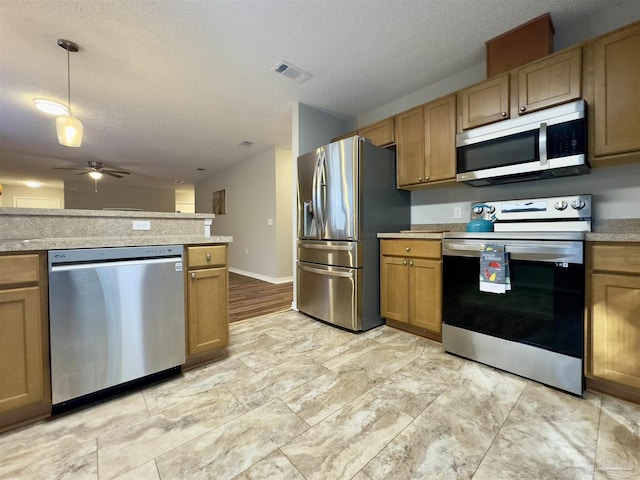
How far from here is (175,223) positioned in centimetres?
198

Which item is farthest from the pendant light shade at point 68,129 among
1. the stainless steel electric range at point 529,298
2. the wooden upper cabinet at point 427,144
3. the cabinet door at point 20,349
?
the stainless steel electric range at point 529,298

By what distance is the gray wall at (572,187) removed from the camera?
1.76 metres

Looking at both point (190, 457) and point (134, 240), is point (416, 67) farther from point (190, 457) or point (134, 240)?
point (190, 457)

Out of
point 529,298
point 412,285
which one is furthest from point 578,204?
point 412,285

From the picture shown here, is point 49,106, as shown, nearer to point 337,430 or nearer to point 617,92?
point 337,430

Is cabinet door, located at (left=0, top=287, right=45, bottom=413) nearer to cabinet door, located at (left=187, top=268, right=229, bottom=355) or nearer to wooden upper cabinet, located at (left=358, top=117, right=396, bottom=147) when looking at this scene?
cabinet door, located at (left=187, top=268, right=229, bottom=355)

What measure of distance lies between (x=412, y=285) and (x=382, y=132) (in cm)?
155

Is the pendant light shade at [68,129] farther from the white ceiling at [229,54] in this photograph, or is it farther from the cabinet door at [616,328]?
the cabinet door at [616,328]

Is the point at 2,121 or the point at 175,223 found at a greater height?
A: the point at 2,121

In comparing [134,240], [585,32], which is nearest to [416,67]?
[585,32]

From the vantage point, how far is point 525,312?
1655 mm

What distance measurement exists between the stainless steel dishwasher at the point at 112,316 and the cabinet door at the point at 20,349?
5cm

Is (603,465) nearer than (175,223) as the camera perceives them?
Yes

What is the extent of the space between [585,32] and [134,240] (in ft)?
10.9
